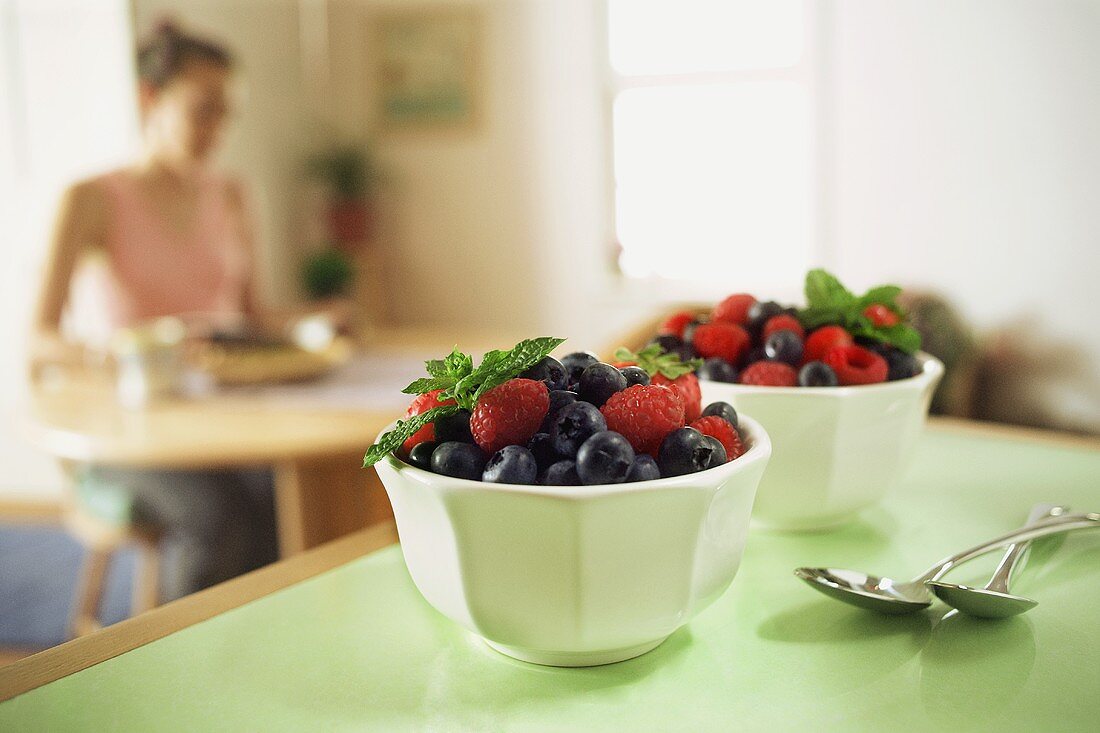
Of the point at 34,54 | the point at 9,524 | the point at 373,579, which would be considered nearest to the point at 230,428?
the point at 373,579

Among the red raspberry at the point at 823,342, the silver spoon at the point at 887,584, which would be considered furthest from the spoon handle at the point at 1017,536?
the red raspberry at the point at 823,342

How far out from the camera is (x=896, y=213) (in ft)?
11.8

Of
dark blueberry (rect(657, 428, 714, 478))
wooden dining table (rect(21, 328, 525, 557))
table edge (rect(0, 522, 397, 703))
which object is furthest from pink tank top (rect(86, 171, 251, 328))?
dark blueberry (rect(657, 428, 714, 478))

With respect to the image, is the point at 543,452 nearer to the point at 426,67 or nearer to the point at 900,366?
the point at 900,366

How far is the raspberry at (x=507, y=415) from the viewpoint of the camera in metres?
0.57

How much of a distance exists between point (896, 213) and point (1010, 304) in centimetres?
73

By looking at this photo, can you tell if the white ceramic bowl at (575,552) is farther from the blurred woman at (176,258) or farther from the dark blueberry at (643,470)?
the blurred woman at (176,258)

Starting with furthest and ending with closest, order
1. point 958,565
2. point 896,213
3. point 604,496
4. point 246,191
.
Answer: point 246,191 → point 896,213 → point 958,565 → point 604,496

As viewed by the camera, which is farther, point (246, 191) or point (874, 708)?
point (246, 191)

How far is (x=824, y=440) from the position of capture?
78 cm

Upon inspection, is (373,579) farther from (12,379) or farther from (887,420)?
(12,379)

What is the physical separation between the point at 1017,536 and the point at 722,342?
0.93 ft

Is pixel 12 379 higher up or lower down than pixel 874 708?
lower down

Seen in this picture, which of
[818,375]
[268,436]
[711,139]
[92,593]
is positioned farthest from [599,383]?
[711,139]
